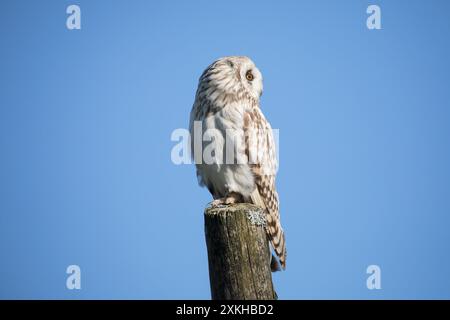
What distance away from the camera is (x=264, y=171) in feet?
18.5

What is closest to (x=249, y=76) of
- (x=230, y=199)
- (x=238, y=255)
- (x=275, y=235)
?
(x=230, y=199)

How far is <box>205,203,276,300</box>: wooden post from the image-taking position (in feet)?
12.0

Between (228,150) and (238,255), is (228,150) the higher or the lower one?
the higher one

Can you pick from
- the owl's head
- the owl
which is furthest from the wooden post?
the owl's head

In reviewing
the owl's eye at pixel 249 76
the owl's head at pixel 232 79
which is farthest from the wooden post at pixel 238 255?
the owl's eye at pixel 249 76

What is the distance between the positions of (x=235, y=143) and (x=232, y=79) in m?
0.86

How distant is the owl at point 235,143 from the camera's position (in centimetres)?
543

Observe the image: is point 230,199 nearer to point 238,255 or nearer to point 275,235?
point 275,235

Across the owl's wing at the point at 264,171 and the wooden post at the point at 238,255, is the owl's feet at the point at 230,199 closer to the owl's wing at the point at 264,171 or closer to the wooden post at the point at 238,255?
the owl's wing at the point at 264,171

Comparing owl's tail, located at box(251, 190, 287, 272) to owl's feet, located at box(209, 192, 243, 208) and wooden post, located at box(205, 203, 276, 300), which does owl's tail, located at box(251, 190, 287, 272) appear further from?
wooden post, located at box(205, 203, 276, 300)

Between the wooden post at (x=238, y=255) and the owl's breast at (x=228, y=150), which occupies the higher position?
the owl's breast at (x=228, y=150)

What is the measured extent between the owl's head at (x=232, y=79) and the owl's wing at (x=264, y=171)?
0.93ft
